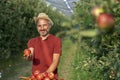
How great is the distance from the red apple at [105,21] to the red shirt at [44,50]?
4016 mm

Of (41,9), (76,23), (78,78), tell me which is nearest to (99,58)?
(78,78)

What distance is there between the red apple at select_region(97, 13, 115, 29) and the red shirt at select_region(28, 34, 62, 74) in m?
4.02

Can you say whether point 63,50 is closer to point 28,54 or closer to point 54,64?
point 54,64

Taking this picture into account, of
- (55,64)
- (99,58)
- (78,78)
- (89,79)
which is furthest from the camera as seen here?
(78,78)

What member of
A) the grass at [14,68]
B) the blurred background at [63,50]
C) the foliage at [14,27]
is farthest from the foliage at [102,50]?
the foliage at [14,27]

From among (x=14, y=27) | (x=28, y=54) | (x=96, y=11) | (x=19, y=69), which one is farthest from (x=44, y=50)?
(x=14, y=27)

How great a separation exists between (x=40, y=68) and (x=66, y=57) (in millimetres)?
8720

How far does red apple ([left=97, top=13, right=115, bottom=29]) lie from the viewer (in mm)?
755

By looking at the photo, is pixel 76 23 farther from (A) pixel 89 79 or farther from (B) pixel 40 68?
(A) pixel 89 79

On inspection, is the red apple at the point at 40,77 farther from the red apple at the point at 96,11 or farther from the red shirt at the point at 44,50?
the red apple at the point at 96,11

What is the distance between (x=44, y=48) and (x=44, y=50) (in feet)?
0.09

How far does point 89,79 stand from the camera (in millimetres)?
8695

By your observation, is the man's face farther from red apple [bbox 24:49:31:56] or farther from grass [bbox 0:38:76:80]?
grass [bbox 0:38:76:80]

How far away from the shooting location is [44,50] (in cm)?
482
